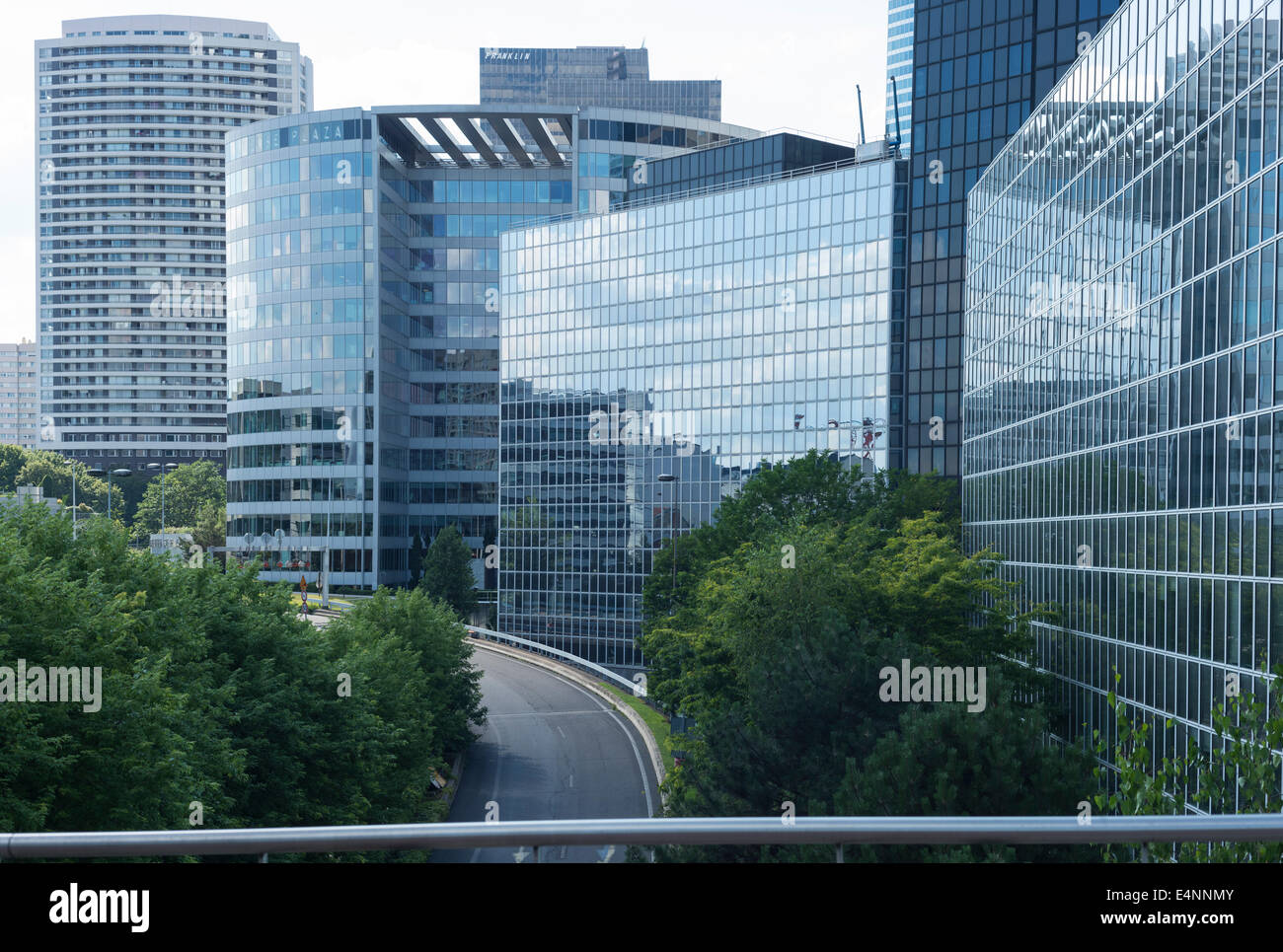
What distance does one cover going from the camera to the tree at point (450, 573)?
91.1 m

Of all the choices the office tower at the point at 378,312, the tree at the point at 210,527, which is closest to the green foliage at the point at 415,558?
the office tower at the point at 378,312

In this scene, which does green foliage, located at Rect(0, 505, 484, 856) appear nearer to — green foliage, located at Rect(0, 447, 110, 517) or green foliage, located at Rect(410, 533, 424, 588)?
green foliage, located at Rect(410, 533, 424, 588)

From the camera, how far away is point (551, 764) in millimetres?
54000

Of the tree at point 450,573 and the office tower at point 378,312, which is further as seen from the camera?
the office tower at point 378,312

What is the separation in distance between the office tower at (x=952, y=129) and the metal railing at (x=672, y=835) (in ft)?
271

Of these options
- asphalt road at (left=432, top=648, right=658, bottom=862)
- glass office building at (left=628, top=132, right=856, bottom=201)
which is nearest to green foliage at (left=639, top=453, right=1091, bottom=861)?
asphalt road at (left=432, top=648, right=658, bottom=862)

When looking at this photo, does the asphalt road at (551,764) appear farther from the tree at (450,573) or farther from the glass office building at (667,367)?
the glass office building at (667,367)

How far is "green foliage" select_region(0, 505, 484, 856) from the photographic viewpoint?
64.0 ft

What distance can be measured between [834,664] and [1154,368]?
13650mm

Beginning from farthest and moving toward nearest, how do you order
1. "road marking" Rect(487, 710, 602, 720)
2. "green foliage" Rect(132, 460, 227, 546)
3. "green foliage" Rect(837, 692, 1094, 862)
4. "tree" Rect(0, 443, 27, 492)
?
"tree" Rect(0, 443, 27, 492), "green foliage" Rect(132, 460, 227, 546), "road marking" Rect(487, 710, 602, 720), "green foliage" Rect(837, 692, 1094, 862)

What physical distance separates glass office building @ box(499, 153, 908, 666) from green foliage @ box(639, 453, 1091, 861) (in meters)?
29.9

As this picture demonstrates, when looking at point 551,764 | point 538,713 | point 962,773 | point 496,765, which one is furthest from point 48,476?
point 962,773

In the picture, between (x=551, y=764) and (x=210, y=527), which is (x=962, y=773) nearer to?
(x=551, y=764)
